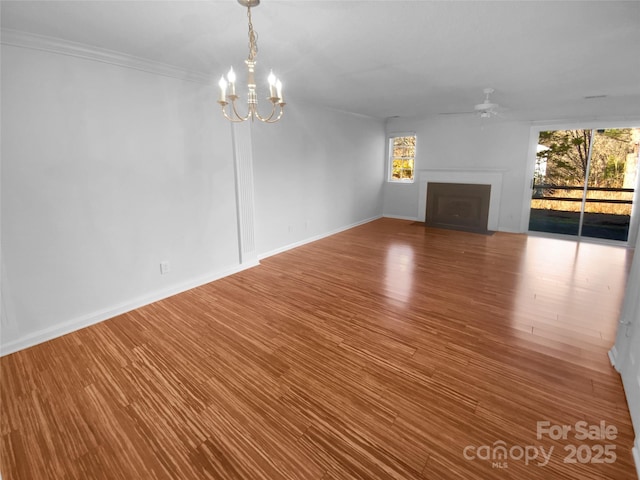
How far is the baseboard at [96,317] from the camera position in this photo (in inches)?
97.5

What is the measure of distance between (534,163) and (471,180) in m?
1.13

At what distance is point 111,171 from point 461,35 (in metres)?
3.23

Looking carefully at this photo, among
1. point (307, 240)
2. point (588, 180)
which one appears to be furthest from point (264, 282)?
point (588, 180)

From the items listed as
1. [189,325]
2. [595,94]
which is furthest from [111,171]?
[595,94]

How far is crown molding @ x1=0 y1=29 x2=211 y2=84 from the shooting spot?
228 centimetres

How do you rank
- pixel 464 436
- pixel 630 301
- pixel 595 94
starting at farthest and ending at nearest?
pixel 595 94 → pixel 630 301 → pixel 464 436

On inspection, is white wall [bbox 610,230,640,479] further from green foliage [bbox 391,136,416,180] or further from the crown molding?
green foliage [bbox 391,136,416,180]

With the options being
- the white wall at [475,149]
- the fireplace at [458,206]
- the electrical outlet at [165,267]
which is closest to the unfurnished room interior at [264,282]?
the electrical outlet at [165,267]

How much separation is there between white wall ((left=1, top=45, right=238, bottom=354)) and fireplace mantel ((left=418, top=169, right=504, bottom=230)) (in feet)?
16.4

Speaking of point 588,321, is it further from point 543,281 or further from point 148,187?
point 148,187

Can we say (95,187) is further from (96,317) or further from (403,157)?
(403,157)

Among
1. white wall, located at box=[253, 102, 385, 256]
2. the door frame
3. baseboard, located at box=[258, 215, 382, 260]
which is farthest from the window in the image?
the door frame

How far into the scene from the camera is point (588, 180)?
18.3 ft

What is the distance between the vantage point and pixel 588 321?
112 inches
